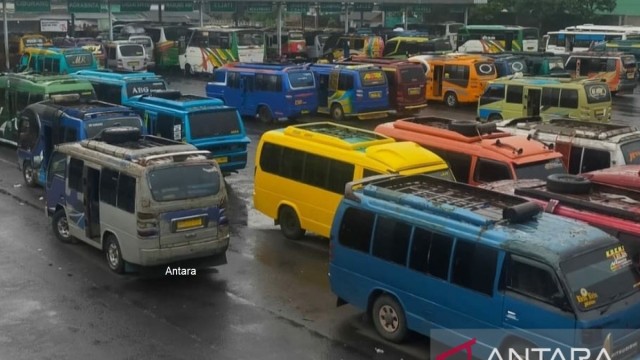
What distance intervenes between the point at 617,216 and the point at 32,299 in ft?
26.3

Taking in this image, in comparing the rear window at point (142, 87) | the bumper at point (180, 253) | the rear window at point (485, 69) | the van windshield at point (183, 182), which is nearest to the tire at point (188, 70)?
the rear window at point (485, 69)

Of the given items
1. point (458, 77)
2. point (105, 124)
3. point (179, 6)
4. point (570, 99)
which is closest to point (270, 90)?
point (458, 77)

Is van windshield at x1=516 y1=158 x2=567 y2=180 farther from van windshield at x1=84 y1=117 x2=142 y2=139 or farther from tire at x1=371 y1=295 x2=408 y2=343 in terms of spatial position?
van windshield at x1=84 y1=117 x2=142 y2=139

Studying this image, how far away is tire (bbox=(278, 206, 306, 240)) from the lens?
14555mm

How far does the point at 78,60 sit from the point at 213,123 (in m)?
17.7

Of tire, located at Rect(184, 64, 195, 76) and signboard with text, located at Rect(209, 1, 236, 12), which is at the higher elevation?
signboard with text, located at Rect(209, 1, 236, 12)

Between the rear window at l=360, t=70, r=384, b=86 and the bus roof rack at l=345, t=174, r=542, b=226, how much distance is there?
54.0 feet

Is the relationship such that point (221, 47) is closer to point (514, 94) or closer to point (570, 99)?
point (514, 94)

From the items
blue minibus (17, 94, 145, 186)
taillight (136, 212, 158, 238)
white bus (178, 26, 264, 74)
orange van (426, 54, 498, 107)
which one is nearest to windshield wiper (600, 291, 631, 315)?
taillight (136, 212, 158, 238)

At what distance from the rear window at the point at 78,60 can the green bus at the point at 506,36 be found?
23439 mm

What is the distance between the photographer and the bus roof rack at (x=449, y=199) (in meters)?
9.20

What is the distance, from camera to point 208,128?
60.7ft

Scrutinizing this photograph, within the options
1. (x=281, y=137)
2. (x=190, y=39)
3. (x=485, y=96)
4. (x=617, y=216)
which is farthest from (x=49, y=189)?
(x=190, y=39)

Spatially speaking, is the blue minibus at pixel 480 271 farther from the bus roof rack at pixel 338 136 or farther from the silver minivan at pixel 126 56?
the silver minivan at pixel 126 56
